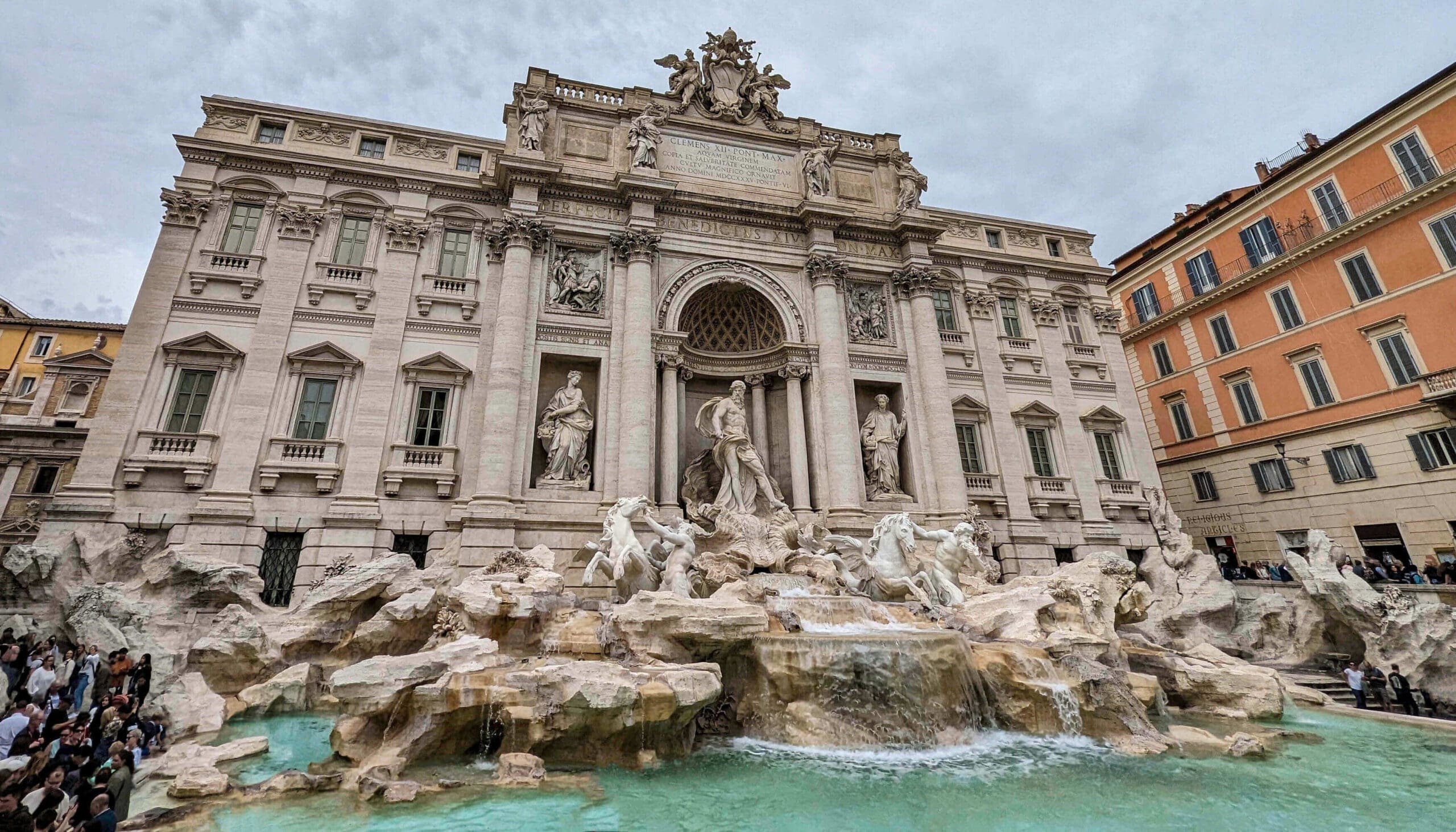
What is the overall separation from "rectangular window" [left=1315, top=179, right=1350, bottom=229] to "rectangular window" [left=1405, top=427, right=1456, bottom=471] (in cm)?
667

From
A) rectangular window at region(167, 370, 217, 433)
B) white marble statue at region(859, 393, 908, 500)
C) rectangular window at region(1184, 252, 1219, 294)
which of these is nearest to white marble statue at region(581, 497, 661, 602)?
white marble statue at region(859, 393, 908, 500)

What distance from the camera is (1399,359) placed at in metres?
17.2

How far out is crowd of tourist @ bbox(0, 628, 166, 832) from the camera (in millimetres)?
4324

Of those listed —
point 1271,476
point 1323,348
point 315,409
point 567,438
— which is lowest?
point 1271,476

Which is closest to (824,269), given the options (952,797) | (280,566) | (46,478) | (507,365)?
(507,365)

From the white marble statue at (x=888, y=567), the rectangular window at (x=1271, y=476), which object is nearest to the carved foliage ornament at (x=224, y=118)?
the white marble statue at (x=888, y=567)

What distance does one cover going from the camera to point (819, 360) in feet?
56.2

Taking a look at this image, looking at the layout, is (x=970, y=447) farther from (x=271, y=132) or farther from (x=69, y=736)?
(x=271, y=132)

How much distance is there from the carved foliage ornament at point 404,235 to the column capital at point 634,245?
5.08 metres

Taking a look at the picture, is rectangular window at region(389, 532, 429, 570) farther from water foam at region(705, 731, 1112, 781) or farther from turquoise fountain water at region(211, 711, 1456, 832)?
water foam at region(705, 731, 1112, 781)

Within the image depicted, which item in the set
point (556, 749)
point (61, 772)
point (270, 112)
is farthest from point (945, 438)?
point (270, 112)

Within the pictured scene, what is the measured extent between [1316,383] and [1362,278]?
3.31 m

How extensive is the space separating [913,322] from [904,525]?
853 cm

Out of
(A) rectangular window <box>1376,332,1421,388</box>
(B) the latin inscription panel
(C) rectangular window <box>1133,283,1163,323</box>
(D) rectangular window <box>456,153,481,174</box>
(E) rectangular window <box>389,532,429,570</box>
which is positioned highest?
(B) the latin inscription panel
